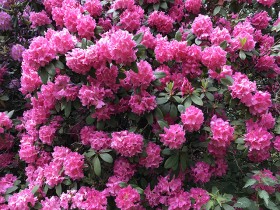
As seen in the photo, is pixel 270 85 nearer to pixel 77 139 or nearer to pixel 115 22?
pixel 115 22

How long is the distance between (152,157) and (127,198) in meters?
0.26

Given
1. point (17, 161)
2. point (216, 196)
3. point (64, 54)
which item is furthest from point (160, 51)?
point (17, 161)

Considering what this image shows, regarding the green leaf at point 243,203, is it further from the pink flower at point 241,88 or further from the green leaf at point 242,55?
the green leaf at point 242,55

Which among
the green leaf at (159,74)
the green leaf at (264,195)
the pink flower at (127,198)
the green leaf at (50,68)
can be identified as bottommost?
the pink flower at (127,198)

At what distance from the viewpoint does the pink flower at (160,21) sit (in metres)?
2.44

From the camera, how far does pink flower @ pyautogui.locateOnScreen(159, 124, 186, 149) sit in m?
1.89

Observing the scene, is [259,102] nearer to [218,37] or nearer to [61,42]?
[218,37]

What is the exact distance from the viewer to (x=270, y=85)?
8.72 feet

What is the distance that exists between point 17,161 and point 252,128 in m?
1.57

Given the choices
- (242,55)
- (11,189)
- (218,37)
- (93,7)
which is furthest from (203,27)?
(11,189)

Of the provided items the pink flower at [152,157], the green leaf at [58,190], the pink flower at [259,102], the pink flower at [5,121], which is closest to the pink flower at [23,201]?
the green leaf at [58,190]

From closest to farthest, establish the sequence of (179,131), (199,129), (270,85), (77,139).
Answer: (179,131)
(199,129)
(77,139)
(270,85)

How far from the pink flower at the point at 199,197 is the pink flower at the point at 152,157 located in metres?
0.26

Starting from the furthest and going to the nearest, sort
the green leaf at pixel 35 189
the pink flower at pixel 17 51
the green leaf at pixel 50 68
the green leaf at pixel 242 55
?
the pink flower at pixel 17 51 < the green leaf at pixel 242 55 < the green leaf at pixel 35 189 < the green leaf at pixel 50 68
